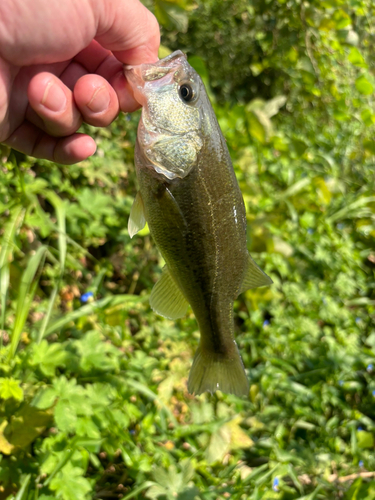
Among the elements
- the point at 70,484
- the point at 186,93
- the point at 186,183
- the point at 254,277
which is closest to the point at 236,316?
the point at 254,277

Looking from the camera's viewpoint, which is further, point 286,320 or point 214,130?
point 286,320


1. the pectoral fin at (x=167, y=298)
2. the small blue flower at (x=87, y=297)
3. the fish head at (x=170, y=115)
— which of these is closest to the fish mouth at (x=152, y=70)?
the fish head at (x=170, y=115)

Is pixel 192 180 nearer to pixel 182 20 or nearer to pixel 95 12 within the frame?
pixel 95 12

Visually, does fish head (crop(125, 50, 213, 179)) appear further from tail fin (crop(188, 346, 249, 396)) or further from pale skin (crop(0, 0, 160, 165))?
tail fin (crop(188, 346, 249, 396))

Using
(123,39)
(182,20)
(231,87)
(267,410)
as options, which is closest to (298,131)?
(231,87)

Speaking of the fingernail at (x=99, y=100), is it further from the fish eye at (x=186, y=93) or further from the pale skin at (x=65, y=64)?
the fish eye at (x=186, y=93)

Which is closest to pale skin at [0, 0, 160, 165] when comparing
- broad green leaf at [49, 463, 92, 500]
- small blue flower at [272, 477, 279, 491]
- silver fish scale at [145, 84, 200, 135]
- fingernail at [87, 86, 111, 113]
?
fingernail at [87, 86, 111, 113]
